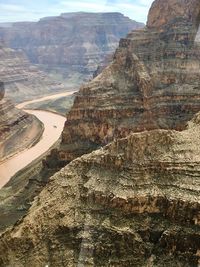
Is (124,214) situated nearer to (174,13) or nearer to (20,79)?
(174,13)

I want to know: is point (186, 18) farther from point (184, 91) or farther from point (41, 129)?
point (41, 129)

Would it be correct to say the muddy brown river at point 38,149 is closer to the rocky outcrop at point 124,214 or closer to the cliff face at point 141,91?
the cliff face at point 141,91

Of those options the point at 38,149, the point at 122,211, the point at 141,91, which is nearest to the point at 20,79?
the point at 38,149

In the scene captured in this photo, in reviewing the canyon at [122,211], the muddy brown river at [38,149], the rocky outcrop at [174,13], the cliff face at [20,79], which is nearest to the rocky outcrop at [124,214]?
the canyon at [122,211]

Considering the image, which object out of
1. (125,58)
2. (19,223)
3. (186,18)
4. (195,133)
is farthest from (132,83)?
(19,223)

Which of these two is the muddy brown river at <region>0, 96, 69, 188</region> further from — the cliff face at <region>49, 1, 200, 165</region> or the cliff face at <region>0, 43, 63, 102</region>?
the cliff face at <region>0, 43, 63, 102</region>

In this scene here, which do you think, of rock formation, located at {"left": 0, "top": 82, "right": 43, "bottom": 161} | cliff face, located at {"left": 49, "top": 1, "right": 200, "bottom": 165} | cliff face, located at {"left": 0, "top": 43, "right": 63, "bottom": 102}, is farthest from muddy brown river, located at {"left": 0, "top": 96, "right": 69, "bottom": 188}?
cliff face, located at {"left": 0, "top": 43, "right": 63, "bottom": 102}

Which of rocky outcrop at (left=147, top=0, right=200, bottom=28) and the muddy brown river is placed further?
rocky outcrop at (left=147, top=0, right=200, bottom=28)
